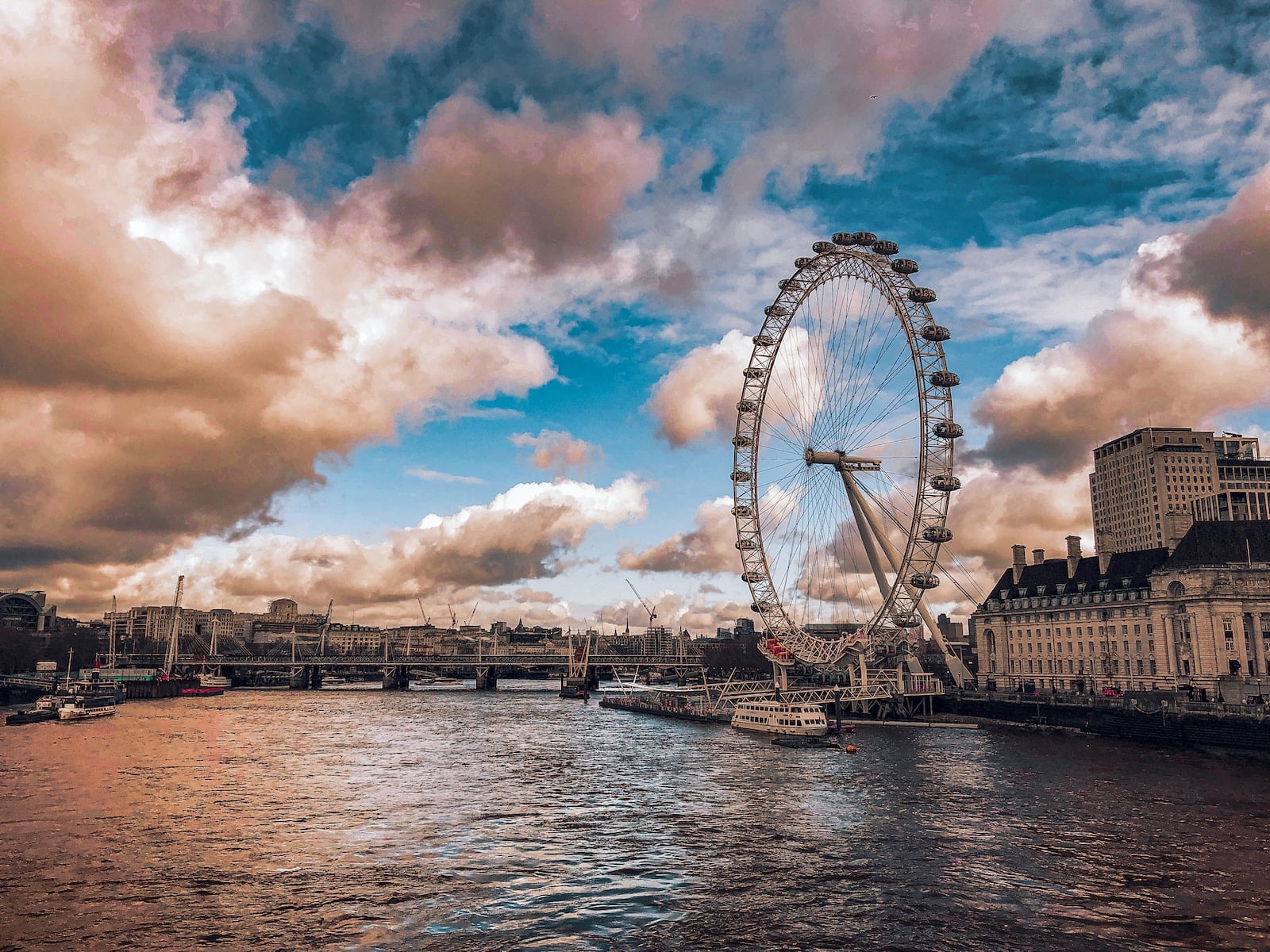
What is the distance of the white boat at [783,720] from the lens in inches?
3686

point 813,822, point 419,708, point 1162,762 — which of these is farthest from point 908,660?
point 419,708

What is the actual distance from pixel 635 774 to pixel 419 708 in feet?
303

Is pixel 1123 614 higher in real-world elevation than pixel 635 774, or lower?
higher

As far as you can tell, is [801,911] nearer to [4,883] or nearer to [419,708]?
[4,883]

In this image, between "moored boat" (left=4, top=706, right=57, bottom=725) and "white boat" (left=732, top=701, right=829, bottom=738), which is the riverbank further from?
"moored boat" (left=4, top=706, right=57, bottom=725)

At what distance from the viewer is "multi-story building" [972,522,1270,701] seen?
97.2 metres

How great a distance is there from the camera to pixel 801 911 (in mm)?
34125

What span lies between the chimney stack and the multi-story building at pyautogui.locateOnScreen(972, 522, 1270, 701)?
159 millimetres

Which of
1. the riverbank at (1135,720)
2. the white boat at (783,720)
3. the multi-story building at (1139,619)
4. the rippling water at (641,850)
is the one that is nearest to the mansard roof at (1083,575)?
the multi-story building at (1139,619)

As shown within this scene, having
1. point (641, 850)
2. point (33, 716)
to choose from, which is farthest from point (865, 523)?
point (33, 716)

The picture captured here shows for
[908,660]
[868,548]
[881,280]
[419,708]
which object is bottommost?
[419,708]

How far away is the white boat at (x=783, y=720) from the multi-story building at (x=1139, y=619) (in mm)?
37103

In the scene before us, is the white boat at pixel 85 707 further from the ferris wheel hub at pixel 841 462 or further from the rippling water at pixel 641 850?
the ferris wheel hub at pixel 841 462

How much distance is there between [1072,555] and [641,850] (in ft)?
340
